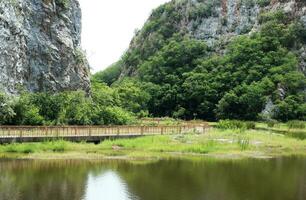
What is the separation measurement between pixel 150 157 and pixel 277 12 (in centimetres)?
9506

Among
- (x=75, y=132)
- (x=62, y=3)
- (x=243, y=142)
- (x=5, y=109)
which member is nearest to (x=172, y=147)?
(x=243, y=142)

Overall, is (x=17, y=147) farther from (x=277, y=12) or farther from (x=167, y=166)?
(x=277, y=12)

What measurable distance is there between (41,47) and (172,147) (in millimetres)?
26088

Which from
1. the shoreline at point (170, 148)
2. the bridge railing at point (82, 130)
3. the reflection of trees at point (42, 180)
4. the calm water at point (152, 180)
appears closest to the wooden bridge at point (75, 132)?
the bridge railing at point (82, 130)

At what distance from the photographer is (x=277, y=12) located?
5089 inches

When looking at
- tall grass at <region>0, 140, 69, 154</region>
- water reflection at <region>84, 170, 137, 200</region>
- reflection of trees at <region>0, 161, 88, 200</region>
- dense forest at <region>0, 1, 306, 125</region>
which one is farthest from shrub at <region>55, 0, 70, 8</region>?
water reflection at <region>84, 170, 137, 200</region>

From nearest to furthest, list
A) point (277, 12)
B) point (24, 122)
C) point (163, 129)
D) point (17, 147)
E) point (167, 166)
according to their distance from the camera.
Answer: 1. point (167, 166)
2. point (17, 147)
3. point (24, 122)
4. point (163, 129)
5. point (277, 12)

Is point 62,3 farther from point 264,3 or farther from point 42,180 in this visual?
point 264,3

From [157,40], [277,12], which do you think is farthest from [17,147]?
[157,40]

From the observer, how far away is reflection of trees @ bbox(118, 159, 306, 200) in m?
28.8

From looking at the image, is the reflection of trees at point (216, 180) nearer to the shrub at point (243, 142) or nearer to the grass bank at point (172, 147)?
the grass bank at point (172, 147)

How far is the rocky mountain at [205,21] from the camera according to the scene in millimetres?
140125

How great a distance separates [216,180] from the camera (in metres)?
33.9

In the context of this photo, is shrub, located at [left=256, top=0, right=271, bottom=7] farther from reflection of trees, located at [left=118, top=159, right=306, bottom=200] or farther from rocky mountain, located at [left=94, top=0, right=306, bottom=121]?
reflection of trees, located at [left=118, top=159, right=306, bottom=200]
